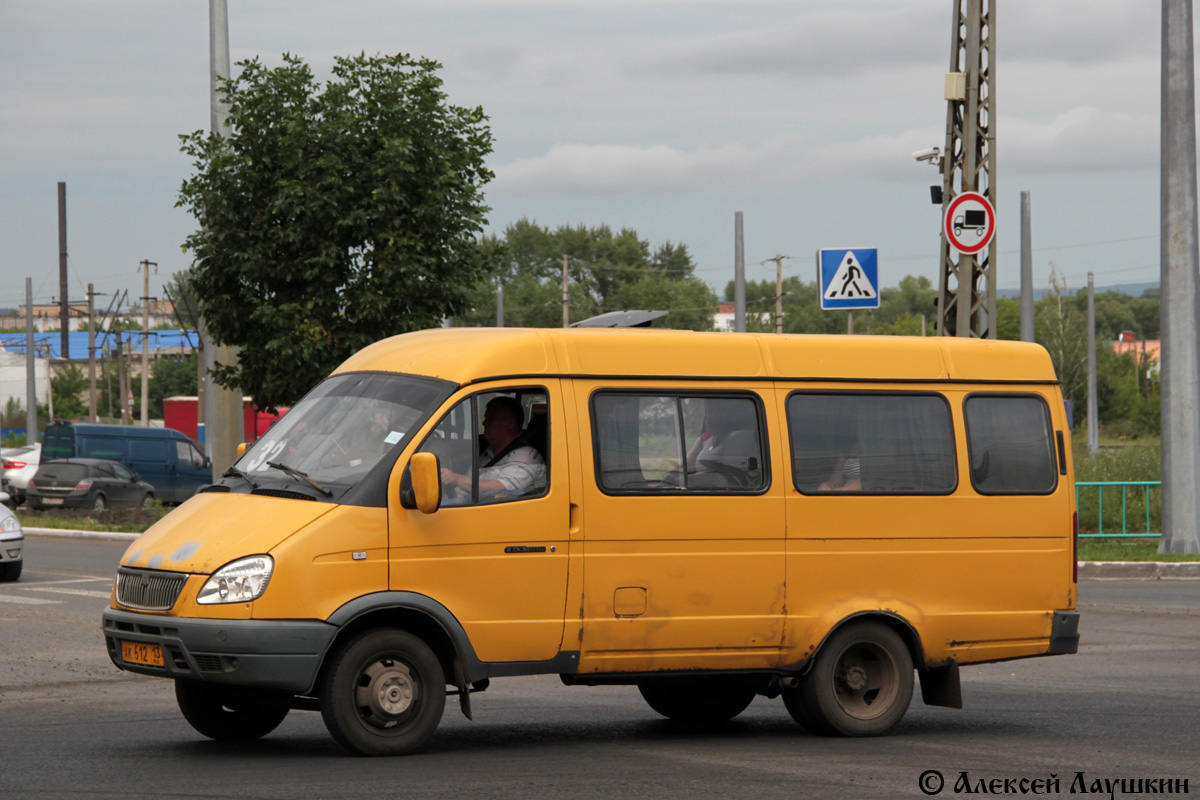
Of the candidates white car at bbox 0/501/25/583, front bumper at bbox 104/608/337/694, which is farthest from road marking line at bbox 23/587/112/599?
front bumper at bbox 104/608/337/694

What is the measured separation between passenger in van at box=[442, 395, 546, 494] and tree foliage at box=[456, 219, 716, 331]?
97284mm

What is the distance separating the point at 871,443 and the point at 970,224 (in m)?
8.83

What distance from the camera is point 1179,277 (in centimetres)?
2045

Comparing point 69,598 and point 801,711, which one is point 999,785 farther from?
point 69,598

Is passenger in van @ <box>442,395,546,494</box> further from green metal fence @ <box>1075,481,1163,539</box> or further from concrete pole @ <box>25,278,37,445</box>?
concrete pole @ <box>25,278,37,445</box>

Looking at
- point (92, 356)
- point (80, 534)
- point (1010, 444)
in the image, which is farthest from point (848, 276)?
point (92, 356)

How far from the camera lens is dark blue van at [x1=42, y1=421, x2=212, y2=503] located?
36281mm

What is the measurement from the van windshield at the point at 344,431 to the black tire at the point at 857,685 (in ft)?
8.71

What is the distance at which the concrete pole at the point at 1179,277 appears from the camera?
66.9 feet

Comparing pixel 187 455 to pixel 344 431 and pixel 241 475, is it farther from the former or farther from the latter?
pixel 344 431

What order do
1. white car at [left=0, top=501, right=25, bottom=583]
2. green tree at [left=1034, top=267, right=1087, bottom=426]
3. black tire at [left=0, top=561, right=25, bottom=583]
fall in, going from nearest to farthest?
white car at [left=0, top=501, right=25, bottom=583]
black tire at [left=0, top=561, right=25, bottom=583]
green tree at [left=1034, top=267, right=1087, bottom=426]

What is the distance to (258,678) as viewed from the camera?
23.5ft

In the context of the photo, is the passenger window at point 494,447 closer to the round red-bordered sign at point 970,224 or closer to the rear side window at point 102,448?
the round red-bordered sign at point 970,224

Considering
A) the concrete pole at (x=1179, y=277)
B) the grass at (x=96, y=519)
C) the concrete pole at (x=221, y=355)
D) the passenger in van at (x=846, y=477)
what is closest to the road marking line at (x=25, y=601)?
the concrete pole at (x=221, y=355)
